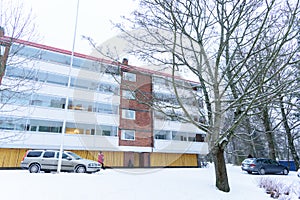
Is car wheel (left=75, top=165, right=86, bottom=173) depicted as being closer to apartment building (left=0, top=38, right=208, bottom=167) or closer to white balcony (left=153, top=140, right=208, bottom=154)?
apartment building (left=0, top=38, right=208, bottom=167)

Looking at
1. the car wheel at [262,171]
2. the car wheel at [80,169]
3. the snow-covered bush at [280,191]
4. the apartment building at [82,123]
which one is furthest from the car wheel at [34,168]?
the car wheel at [262,171]

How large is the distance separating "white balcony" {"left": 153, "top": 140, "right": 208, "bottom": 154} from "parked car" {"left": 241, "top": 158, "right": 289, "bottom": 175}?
6088 mm

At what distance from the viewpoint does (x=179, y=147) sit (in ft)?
80.0

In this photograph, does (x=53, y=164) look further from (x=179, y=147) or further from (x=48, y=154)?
(x=179, y=147)

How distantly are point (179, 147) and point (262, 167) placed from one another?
384 inches

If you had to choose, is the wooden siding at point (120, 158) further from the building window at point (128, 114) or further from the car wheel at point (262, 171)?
the car wheel at point (262, 171)

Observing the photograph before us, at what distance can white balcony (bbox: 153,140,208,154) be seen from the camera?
76.0 ft

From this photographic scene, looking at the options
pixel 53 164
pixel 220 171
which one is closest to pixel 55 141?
pixel 53 164

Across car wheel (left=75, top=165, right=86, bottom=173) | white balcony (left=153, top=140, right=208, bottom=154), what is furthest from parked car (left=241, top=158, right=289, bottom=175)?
car wheel (left=75, top=165, right=86, bottom=173)

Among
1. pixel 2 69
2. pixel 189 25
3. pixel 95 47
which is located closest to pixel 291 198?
pixel 189 25

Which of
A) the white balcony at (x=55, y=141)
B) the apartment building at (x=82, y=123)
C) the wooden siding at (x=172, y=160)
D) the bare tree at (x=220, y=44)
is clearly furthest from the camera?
the wooden siding at (x=172, y=160)

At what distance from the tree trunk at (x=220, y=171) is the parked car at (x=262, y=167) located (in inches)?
434

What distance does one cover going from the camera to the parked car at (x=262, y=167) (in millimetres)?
16109

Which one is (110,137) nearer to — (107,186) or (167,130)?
(167,130)
